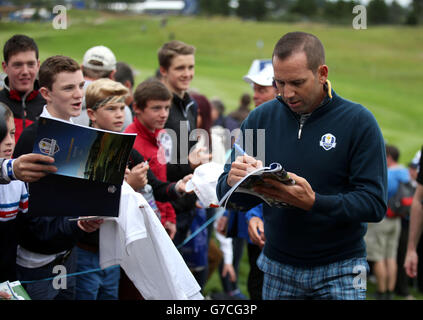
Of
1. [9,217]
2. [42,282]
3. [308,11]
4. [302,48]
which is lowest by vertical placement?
[42,282]

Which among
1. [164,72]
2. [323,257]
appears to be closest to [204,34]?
[164,72]

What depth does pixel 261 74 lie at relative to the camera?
4.88 metres

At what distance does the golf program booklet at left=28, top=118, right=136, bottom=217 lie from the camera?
269 centimetres

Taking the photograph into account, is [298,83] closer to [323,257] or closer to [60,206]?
[323,257]

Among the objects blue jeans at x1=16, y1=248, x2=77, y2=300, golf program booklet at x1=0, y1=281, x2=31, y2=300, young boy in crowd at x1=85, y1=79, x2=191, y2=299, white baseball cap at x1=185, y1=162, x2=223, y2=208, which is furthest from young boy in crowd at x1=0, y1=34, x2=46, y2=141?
golf program booklet at x1=0, y1=281, x2=31, y2=300

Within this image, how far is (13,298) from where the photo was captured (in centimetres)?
293

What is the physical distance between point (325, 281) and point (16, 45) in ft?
9.36

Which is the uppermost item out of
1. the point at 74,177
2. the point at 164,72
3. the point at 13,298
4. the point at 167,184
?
the point at 164,72

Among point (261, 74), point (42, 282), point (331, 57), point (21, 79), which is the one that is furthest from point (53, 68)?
point (331, 57)

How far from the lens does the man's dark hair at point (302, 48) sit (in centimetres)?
296

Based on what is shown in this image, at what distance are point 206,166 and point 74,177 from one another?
3.89 ft

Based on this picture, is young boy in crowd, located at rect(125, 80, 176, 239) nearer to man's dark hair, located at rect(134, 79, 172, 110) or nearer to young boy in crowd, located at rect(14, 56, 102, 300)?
man's dark hair, located at rect(134, 79, 172, 110)

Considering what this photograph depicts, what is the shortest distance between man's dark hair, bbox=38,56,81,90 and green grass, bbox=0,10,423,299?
17.8ft

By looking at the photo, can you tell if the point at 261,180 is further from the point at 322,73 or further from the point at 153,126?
the point at 153,126
